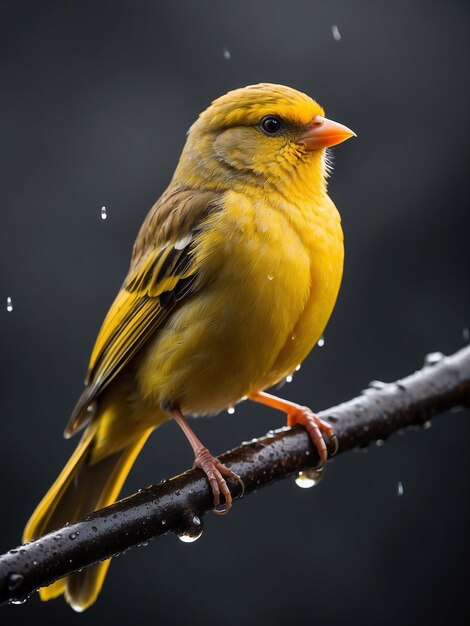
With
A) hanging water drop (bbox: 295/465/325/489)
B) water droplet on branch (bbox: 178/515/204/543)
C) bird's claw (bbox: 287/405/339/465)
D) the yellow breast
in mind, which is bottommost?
hanging water drop (bbox: 295/465/325/489)

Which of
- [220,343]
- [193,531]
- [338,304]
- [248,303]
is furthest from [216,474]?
[338,304]

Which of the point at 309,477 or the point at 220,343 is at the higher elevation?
the point at 220,343

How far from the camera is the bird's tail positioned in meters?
3.51

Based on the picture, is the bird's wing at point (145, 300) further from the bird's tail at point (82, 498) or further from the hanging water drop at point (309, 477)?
the hanging water drop at point (309, 477)

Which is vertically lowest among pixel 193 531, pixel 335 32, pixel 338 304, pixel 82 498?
pixel 338 304

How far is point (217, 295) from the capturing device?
3395 millimetres

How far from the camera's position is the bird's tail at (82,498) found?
3.51 metres

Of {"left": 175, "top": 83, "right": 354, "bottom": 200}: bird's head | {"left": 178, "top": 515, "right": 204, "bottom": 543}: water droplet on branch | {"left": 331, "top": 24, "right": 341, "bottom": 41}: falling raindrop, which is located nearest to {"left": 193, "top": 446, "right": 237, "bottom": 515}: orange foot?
{"left": 178, "top": 515, "right": 204, "bottom": 543}: water droplet on branch

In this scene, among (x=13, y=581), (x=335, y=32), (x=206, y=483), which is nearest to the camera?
(x=13, y=581)

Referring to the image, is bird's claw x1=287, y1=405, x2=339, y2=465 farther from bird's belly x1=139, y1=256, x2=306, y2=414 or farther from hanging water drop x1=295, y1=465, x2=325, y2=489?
bird's belly x1=139, y1=256, x2=306, y2=414

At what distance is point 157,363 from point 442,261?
9.34ft

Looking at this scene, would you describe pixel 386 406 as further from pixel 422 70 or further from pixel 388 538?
pixel 422 70

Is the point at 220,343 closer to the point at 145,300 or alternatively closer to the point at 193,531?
the point at 145,300

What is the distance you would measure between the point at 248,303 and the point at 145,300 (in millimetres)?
586
